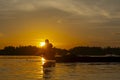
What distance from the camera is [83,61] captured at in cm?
9219

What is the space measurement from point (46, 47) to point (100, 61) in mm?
15373

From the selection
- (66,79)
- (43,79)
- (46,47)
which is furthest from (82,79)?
(46,47)

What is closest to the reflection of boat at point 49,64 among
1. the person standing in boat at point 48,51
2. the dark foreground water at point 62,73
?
the person standing in boat at point 48,51

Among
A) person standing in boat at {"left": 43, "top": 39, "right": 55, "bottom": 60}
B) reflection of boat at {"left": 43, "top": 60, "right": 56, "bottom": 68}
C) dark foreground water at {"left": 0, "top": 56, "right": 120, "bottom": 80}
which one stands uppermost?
person standing in boat at {"left": 43, "top": 39, "right": 55, "bottom": 60}

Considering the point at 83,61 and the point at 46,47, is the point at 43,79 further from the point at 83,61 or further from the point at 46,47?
the point at 83,61

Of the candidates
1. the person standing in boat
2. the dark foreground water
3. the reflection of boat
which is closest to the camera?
the dark foreground water

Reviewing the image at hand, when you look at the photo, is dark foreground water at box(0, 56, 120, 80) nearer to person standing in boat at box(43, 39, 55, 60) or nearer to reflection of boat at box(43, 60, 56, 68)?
→ reflection of boat at box(43, 60, 56, 68)

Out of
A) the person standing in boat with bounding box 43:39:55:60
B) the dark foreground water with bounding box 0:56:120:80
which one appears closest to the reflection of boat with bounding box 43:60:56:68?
the person standing in boat with bounding box 43:39:55:60

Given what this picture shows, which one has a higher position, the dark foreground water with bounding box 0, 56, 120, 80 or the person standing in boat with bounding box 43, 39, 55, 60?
the person standing in boat with bounding box 43, 39, 55, 60

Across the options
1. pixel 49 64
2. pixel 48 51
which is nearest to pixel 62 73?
pixel 49 64

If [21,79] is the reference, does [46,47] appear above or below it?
above

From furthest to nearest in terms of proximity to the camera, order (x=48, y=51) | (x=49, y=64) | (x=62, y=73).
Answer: (x=48, y=51)
(x=49, y=64)
(x=62, y=73)

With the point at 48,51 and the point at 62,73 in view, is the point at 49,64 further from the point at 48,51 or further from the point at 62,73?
the point at 62,73

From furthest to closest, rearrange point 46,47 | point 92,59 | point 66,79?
point 92,59 < point 46,47 < point 66,79
